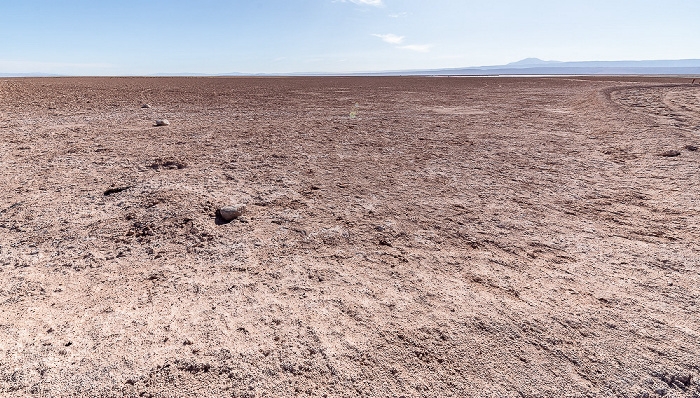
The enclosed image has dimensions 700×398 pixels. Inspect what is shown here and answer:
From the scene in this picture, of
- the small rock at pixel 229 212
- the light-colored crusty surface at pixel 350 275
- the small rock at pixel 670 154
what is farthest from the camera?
the small rock at pixel 670 154

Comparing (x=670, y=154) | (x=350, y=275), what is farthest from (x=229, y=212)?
(x=670, y=154)

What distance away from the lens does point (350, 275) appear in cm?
256

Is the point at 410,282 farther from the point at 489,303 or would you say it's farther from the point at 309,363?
the point at 309,363

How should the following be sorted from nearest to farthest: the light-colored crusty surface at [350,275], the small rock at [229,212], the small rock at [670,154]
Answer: the light-colored crusty surface at [350,275]
the small rock at [229,212]
the small rock at [670,154]

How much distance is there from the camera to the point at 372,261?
9.00 feet

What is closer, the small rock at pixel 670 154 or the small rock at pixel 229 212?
the small rock at pixel 229 212

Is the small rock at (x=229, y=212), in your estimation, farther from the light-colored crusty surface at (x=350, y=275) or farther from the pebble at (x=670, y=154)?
the pebble at (x=670, y=154)

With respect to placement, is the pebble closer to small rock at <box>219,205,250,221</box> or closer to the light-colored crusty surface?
the light-colored crusty surface

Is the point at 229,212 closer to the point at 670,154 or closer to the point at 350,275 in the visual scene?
the point at 350,275

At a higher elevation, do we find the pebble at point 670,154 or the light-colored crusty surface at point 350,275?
the pebble at point 670,154

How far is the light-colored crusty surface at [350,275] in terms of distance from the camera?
68.3 inches

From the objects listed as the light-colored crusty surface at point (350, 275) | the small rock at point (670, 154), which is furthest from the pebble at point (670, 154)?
the light-colored crusty surface at point (350, 275)

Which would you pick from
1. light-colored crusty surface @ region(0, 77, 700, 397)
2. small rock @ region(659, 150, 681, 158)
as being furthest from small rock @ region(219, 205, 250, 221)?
small rock @ region(659, 150, 681, 158)

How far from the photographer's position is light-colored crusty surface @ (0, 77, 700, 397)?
173 centimetres
